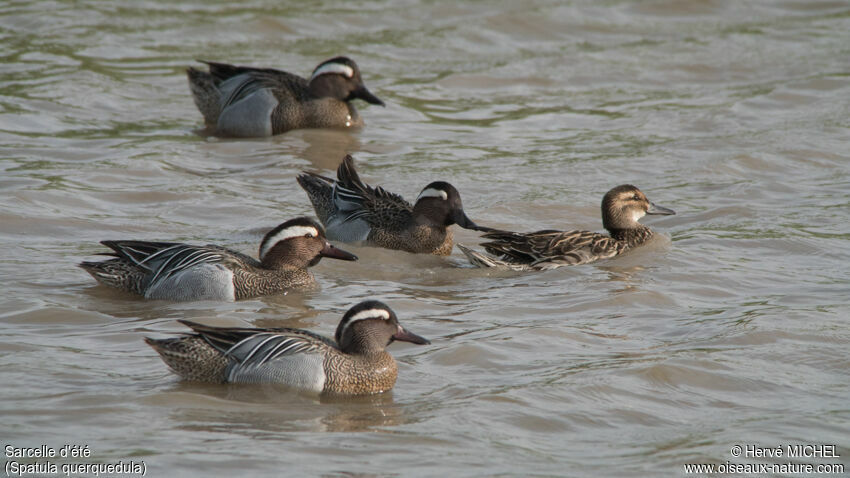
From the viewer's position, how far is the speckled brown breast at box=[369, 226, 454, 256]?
11.0 metres

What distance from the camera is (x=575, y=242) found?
1047 cm

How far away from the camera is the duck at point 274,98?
14.9 metres

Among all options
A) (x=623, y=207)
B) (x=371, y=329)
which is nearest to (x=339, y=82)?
(x=623, y=207)

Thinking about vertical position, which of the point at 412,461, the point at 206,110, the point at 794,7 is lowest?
the point at 412,461

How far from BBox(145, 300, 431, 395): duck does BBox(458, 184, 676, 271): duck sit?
2923 mm

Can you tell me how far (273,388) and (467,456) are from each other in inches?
56.5

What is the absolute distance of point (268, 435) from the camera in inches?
260

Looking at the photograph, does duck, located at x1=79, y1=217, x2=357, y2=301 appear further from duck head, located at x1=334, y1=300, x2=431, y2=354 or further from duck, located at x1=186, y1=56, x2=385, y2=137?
duck, located at x1=186, y1=56, x2=385, y2=137

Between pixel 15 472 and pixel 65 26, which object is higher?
pixel 65 26

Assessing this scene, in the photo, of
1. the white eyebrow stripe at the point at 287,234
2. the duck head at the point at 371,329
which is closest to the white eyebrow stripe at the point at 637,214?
the white eyebrow stripe at the point at 287,234

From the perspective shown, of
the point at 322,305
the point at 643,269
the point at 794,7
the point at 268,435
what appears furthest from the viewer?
the point at 794,7

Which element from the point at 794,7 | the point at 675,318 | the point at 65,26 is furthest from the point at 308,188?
the point at 794,7

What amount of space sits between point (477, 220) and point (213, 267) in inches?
129

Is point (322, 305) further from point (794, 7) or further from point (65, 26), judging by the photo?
point (794, 7)
